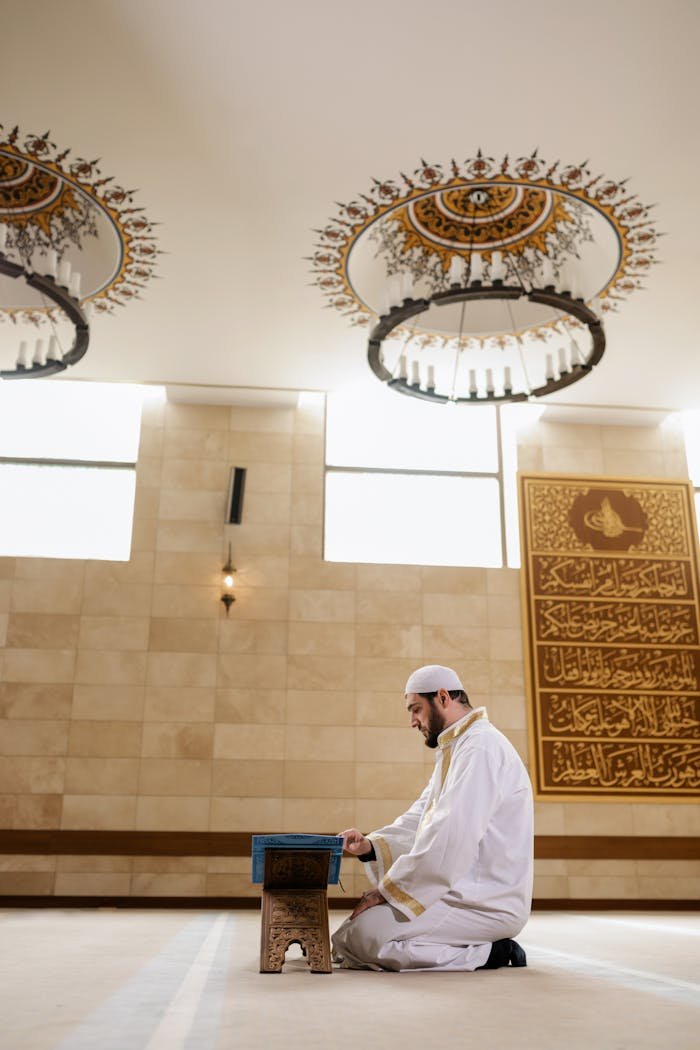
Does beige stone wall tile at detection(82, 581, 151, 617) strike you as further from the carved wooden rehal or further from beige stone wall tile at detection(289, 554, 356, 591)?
the carved wooden rehal

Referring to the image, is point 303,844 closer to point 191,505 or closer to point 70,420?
point 191,505

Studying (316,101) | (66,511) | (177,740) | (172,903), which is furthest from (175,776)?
(316,101)

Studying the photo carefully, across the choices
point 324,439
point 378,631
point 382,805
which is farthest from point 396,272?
point 382,805

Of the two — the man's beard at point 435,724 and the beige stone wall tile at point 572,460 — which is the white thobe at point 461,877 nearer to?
the man's beard at point 435,724

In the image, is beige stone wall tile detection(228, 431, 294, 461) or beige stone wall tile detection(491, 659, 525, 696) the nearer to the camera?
beige stone wall tile detection(491, 659, 525, 696)

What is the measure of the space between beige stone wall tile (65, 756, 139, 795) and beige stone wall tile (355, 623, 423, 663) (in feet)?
6.53

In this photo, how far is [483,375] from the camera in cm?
752

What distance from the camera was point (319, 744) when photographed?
7.14m

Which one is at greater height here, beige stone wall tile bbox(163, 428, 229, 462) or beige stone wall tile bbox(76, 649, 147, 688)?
beige stone wall tile bbox(163, 428, 229, 462)

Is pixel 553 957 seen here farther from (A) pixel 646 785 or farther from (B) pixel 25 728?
(B) pixel 25 728

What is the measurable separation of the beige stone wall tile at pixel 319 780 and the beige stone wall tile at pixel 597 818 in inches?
68.2

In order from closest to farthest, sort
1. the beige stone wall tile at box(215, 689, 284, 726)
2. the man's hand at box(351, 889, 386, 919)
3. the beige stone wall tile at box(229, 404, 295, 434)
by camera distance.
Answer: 1. the man's hand at box(351, 889, 386, 919)
2. the beige stone wall tile at box(215, 689, 284, 726)
3. the beige stone wall tile at box(229, 404, 295, 434)

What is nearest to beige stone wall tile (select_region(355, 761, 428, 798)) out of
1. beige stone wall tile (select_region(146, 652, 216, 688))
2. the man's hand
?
beige stone wall tile (select_region(146, 652, 216, 688))

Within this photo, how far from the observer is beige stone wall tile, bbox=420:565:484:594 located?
7.66m
